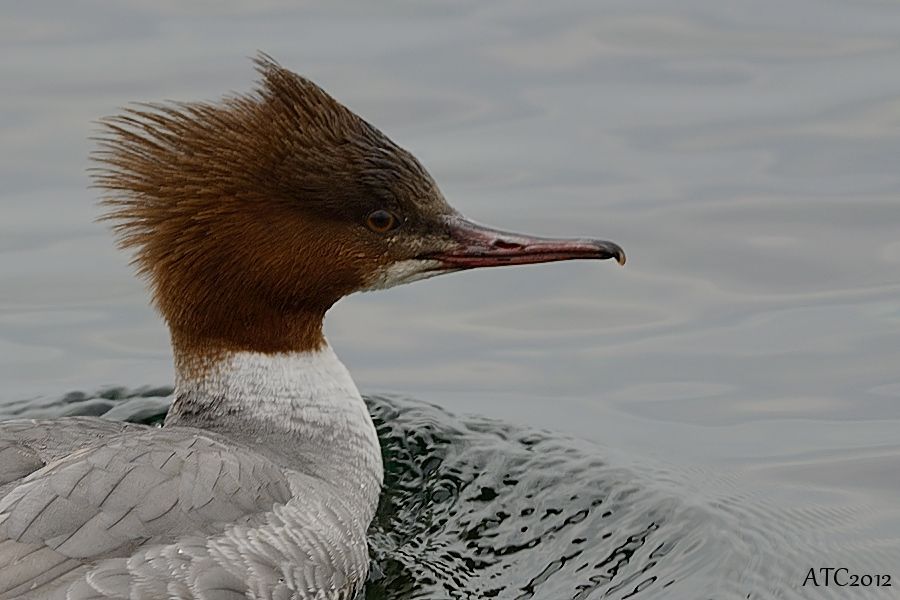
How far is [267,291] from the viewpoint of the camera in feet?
19.2

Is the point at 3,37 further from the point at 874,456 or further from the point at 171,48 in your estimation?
the point at 874,456

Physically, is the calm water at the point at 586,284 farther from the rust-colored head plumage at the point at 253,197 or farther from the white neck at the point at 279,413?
the rust-colored head plumage at the point at 253,197

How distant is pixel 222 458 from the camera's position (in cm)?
530

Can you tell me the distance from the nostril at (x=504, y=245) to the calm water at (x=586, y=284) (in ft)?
3.36

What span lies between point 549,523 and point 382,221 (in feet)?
4.20

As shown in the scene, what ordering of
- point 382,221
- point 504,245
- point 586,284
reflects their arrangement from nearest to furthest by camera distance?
point 382,221 → point 504,245 → point 586,284

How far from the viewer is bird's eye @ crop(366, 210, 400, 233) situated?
5.82 meters

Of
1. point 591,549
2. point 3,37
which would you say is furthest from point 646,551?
point 3,37

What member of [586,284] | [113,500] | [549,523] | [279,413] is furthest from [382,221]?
[586,284]

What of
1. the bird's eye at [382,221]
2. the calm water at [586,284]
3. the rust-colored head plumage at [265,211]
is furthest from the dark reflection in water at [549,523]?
the bird's eye at [382,221]

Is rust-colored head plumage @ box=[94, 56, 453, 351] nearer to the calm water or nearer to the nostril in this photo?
the nostril

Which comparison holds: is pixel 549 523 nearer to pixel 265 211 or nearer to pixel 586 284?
pixel 265 211

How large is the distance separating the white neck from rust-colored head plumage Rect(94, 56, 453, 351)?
0.18 metres

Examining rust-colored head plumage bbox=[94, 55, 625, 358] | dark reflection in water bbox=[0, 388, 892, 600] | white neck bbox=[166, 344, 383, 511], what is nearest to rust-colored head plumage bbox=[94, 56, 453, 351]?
rust-colored head plumage bbox=[94, 55, 625, 358]
